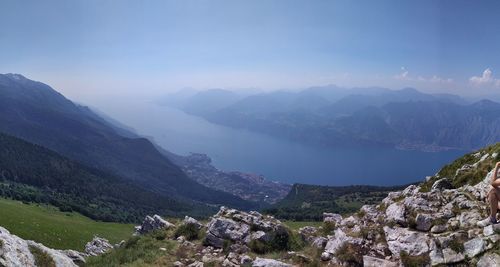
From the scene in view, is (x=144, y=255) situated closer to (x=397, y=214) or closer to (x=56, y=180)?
(x=397, y=214)

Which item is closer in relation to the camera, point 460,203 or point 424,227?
point 424,227

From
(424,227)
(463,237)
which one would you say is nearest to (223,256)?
(424,227)

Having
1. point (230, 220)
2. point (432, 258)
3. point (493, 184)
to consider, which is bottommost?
point (230, 220)

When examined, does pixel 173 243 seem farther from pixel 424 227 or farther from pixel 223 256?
pixel 424 227

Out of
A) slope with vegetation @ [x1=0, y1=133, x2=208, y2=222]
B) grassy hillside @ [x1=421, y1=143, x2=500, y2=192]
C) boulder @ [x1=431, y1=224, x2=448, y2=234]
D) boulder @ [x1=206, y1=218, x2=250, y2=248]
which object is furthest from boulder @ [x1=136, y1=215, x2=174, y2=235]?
slope with vegetation @ [x1=0, y1=133, x2=208, y2=222]

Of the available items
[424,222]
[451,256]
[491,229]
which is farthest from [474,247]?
[424,222]

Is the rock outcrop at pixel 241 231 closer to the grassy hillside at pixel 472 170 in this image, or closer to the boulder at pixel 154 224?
the boulder at pixel 154 224

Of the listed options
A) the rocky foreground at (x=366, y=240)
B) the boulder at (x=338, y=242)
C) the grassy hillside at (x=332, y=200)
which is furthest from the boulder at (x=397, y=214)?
the grassy hillside at (x=332, y=200)
